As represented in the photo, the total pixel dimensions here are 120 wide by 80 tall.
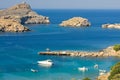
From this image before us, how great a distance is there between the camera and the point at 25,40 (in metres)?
133

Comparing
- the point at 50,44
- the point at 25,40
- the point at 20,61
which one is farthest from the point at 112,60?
the point at 25,40

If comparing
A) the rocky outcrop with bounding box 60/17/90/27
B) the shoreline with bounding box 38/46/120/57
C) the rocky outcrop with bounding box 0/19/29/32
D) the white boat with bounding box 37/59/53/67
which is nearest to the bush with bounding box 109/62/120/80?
the white boat with bounding box 37/59/53/67

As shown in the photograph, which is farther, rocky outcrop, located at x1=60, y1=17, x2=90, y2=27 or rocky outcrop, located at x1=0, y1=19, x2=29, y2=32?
rocky outcrop, located at x1=60, y1=17, x2=90, y2=27

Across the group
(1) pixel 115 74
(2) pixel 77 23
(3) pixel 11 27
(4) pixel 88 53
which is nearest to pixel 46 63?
(4) pixel 88 53

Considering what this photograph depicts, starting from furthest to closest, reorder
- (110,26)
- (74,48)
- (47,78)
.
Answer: (110,26) → (74,48) → (47,78)

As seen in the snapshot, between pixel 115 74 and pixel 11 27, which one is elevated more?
pixel 115 74

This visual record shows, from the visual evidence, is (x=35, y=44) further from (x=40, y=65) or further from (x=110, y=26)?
(x=110, y=26)

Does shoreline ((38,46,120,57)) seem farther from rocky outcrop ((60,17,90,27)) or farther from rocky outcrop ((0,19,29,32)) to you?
rocky outcrop ((60,17,90,27))


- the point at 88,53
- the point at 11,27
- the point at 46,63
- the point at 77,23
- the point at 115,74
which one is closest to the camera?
the point at 115,74

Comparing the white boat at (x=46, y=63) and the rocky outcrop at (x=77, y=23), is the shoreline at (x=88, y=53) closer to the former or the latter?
the white boat at (x=46, y=63)

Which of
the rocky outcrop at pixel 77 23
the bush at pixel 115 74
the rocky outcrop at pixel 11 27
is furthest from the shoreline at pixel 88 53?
the rocky outcrop at pixel 77 23

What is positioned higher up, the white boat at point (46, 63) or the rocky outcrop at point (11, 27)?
the rocky outcrop at point (11, 27)

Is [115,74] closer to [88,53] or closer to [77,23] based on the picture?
[88,53]

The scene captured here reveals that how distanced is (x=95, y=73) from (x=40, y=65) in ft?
46.5
